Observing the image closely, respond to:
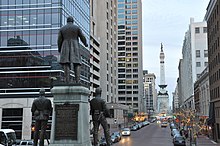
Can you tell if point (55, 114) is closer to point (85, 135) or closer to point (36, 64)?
point (85, 135)

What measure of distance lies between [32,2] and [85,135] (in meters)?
48.8

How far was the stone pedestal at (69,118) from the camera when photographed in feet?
37.6

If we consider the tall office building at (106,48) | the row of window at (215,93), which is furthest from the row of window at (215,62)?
the tall office building at (106,48)

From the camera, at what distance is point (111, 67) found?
10356 centimetres

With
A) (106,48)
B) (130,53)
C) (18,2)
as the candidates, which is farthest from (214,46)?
(130,53)

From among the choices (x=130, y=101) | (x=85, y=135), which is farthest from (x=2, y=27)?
(x=130, y=101)

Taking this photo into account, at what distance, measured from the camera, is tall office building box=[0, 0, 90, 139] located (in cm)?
5466

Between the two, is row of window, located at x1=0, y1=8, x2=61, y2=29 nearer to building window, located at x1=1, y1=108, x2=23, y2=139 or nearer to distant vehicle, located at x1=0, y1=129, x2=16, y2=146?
building window, located at x1=1, y1=108, x2=23, y2=139

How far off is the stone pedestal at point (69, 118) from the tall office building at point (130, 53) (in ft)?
503

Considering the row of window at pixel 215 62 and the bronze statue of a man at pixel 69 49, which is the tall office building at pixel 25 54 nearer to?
the row of window at pixel 215 62

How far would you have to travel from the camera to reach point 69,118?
11.6 meters

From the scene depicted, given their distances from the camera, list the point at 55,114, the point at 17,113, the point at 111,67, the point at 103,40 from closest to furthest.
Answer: the point at 55,114 < the point at 17,113 < the point at 103,40 < the point at 111,67

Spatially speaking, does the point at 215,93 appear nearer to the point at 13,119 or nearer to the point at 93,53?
the point at 13,119

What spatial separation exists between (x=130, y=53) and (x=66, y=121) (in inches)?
6421
